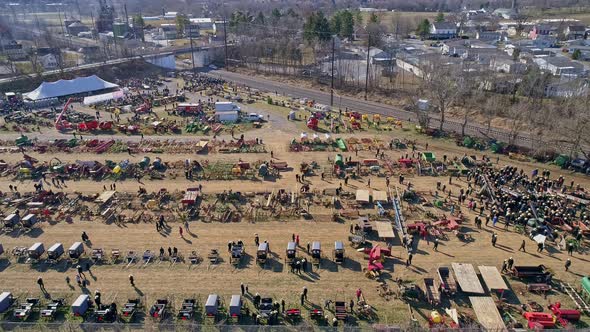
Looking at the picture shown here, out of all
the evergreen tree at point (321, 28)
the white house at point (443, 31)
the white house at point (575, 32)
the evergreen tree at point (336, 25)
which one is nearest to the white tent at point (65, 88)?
the evergreen tree at point (321, 28)

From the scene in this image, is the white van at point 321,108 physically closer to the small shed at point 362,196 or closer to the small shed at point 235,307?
the small shed at point 362,196

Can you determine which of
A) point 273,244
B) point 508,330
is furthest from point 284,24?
point 508,330

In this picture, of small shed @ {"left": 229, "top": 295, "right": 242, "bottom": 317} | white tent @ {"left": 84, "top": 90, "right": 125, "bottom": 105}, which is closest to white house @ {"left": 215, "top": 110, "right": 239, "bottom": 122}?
white tent @ {"left": 84, "top": 90, "right": 125, "bottom": 105}

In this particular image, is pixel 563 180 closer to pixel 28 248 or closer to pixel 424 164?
pixel 424 164

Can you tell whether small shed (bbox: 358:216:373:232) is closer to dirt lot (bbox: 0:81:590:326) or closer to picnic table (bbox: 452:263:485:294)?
dirt lot (bbox: 0:81:590:326)

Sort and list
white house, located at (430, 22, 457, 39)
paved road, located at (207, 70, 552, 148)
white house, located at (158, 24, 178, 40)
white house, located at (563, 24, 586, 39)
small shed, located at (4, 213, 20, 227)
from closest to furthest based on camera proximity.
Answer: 1. small shed, located at (4, 213, 20, 227)
2. paved road, located at (207, 70, 552, 148)
3. white house, located at (563, 24, 586, 39)
4. white house, located at (430, 22, 457, 39)
5. white house, located at (158, 24, 178, 40)

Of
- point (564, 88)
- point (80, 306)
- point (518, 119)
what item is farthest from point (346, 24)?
point (80, 306)
